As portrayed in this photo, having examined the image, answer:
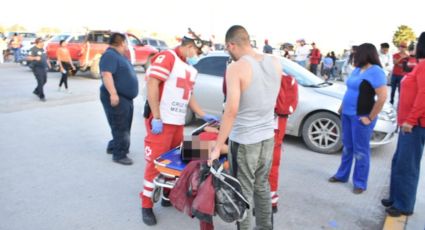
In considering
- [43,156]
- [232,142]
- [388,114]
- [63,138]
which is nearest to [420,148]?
[232,142]

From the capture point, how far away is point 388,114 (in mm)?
6078

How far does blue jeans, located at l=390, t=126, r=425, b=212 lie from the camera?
12.1 ft

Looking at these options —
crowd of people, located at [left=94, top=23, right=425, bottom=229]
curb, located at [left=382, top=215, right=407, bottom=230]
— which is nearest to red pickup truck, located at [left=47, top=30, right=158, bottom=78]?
crowd of people, located at [left=94, top=23, right=425, bottom=229]

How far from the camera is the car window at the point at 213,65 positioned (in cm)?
715

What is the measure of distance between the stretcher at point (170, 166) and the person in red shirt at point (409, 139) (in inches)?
72.3

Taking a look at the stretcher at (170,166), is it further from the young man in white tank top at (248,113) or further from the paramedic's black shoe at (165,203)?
the young man in white tank top at (248,113)

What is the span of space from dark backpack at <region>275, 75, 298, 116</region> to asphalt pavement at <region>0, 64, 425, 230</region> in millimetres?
1127

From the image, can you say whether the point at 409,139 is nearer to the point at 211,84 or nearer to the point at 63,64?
the point at 211,84

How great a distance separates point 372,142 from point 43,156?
17.0ft

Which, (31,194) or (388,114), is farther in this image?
(388,114)

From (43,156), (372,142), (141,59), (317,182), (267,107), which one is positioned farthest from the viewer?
(141,59)

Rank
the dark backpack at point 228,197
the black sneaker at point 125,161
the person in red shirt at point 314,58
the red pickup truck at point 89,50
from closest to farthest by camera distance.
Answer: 1. the dark backpack at point 228,197
2. the black sneaker at point 125,161
3. the red pickup truck at point 89,50
4. the person in red shirt at point 314,58

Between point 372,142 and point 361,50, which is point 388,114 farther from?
point 361,50

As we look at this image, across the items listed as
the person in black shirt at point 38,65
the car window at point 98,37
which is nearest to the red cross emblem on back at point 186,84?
the person in black shirt at point 38,65
